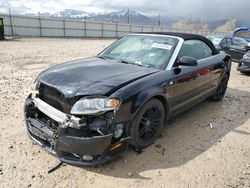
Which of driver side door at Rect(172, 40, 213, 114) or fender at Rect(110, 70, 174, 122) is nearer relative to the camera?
fender at Rect(110, 70, 174, 122)

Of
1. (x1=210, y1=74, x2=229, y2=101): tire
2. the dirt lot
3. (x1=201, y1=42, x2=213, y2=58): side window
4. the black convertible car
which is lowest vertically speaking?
the dirt lot

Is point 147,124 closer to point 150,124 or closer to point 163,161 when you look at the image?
point 150,124

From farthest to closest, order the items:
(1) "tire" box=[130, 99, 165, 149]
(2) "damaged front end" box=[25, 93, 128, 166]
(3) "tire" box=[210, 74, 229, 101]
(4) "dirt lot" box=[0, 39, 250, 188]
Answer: (3) "tire" box=[210, 74, 229, 101] < (1) "tire" box=[130, 99, 165, 149] < (4) "dirt lot" box=[0, 39, 250, 188] < (2) "damaged front end" box=[25, 93, 128, 166]

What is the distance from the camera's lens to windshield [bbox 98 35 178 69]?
374 cm

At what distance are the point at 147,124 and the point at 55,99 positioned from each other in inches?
50.5

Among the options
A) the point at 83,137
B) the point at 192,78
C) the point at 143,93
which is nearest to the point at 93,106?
the point at 83,137

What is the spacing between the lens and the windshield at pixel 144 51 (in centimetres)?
374

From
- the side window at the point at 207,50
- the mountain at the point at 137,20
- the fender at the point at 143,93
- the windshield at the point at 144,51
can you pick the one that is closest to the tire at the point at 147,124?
the fender at the point at 143,93

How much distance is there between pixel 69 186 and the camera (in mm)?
2613

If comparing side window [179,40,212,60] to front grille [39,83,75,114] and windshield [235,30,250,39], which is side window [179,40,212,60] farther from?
windshield [235,30,250,39]

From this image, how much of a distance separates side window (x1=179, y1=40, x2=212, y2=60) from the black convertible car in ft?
0.07

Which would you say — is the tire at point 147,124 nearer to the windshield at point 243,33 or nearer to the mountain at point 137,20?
the windshield at point 243,33

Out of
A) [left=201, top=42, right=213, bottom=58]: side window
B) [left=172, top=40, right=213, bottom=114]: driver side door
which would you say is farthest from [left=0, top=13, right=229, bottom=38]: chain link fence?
[left=172, top=40, right=213, bottom=114]: driver side door

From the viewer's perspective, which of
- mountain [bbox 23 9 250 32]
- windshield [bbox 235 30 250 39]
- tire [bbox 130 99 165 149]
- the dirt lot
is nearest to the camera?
the dirt lot
